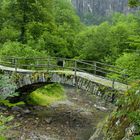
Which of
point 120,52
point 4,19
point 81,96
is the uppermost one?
point 4,19

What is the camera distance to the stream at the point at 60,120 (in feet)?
65.0

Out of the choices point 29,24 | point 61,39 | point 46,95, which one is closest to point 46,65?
point 46,95

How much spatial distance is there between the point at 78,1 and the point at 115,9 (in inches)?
623

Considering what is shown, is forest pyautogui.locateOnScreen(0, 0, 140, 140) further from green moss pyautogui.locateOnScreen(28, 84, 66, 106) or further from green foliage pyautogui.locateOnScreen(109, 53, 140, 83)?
green moss pyautogui.locateOnScreen(28, 84, 66, 106)

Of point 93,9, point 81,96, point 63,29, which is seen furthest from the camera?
point 93,9

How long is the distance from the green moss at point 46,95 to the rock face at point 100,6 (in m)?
118

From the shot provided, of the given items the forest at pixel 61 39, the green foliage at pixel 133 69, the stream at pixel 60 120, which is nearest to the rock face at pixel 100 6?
the forest at pixel 61 39

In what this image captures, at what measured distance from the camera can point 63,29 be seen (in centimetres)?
4653

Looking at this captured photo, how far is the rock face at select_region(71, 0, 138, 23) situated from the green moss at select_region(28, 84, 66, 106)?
386ft

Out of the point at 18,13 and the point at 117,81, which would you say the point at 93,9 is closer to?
the point at 18,13

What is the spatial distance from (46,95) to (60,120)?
290 inches

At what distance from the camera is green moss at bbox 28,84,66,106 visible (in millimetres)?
27734

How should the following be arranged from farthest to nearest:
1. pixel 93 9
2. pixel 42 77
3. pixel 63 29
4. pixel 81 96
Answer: pixel 93 9
pixel 63 29
pixel 81 96
pixel 42 77

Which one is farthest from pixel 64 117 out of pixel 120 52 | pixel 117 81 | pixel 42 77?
pixel 120 52
